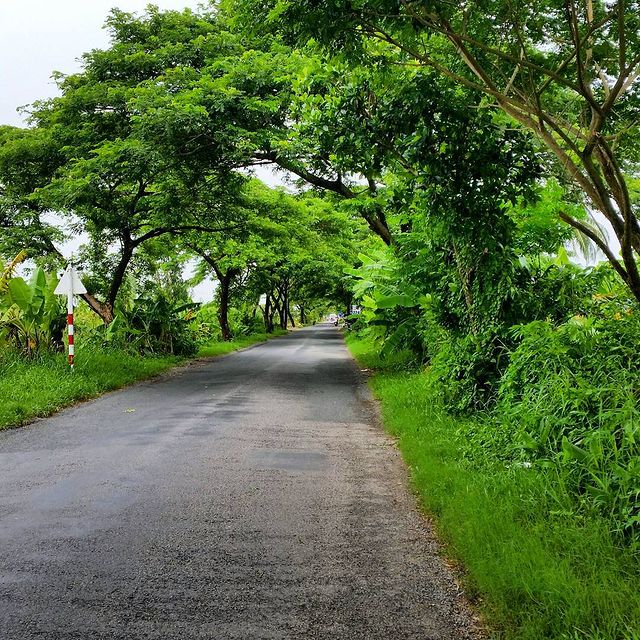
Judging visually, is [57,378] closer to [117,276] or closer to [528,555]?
[117,276]

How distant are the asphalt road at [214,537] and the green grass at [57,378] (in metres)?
0.80

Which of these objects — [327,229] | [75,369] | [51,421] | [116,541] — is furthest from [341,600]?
[327,229]

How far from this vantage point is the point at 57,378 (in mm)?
10508

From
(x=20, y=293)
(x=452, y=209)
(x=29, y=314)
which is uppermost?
(x=452, y=209)

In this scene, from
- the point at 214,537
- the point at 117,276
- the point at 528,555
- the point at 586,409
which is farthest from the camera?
the point at 117,276

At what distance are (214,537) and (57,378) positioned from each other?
7649 millimetres

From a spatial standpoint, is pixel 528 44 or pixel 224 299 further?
pixel 224 299

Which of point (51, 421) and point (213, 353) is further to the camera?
point (213, 353)

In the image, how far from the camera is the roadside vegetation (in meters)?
3.77

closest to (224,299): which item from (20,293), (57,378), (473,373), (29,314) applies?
(29,314)

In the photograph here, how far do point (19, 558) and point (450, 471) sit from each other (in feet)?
10.9

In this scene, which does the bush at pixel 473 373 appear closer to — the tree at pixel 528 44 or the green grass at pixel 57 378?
the tree at pixel 528 44

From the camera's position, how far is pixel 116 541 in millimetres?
3939

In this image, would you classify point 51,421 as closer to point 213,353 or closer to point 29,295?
point 29,295
